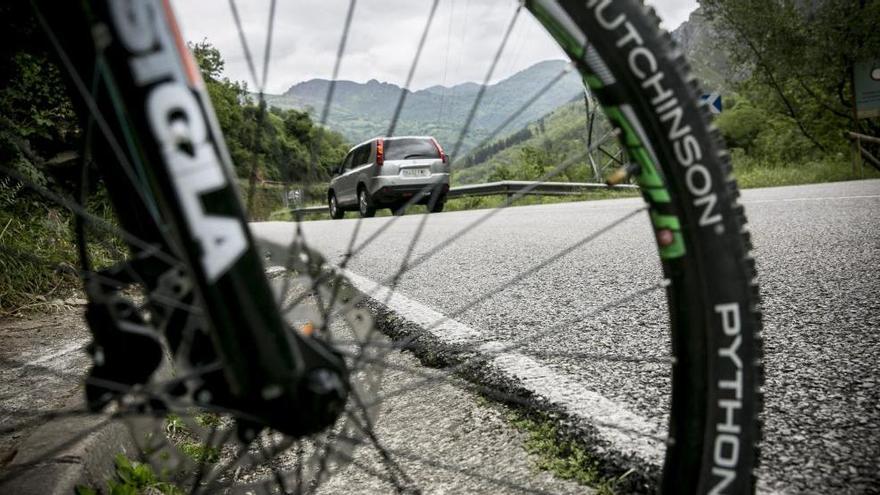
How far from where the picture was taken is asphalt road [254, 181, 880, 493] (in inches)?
53.3

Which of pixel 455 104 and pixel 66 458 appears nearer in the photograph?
pixel 455 104

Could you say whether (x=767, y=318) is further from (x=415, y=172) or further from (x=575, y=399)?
(x=415, y=172)

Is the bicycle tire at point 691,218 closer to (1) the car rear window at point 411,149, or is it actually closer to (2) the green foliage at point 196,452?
(2) the green foliage at point 196,452

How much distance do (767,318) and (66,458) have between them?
86.6 inches

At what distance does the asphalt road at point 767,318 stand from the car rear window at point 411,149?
430 cm

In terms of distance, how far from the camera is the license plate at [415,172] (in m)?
9.64

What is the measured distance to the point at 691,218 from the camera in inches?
34.2

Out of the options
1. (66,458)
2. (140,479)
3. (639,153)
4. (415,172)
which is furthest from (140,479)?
(415,172)

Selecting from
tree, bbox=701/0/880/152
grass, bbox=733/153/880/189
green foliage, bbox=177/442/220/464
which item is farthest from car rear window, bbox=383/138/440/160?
tree, bbox=701/0/880/152

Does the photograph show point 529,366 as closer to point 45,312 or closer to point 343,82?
point 343,82

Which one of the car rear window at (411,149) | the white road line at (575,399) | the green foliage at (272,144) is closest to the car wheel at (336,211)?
the car rear window at (411,149)

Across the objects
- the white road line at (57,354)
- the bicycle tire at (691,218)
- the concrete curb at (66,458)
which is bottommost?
the concrete curb at (66,458)

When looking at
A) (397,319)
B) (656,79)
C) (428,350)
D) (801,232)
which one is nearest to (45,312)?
(397,319)

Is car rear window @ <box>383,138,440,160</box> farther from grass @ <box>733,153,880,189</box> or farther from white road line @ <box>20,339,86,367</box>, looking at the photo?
grass @ <box>733,153,880,189</box>
